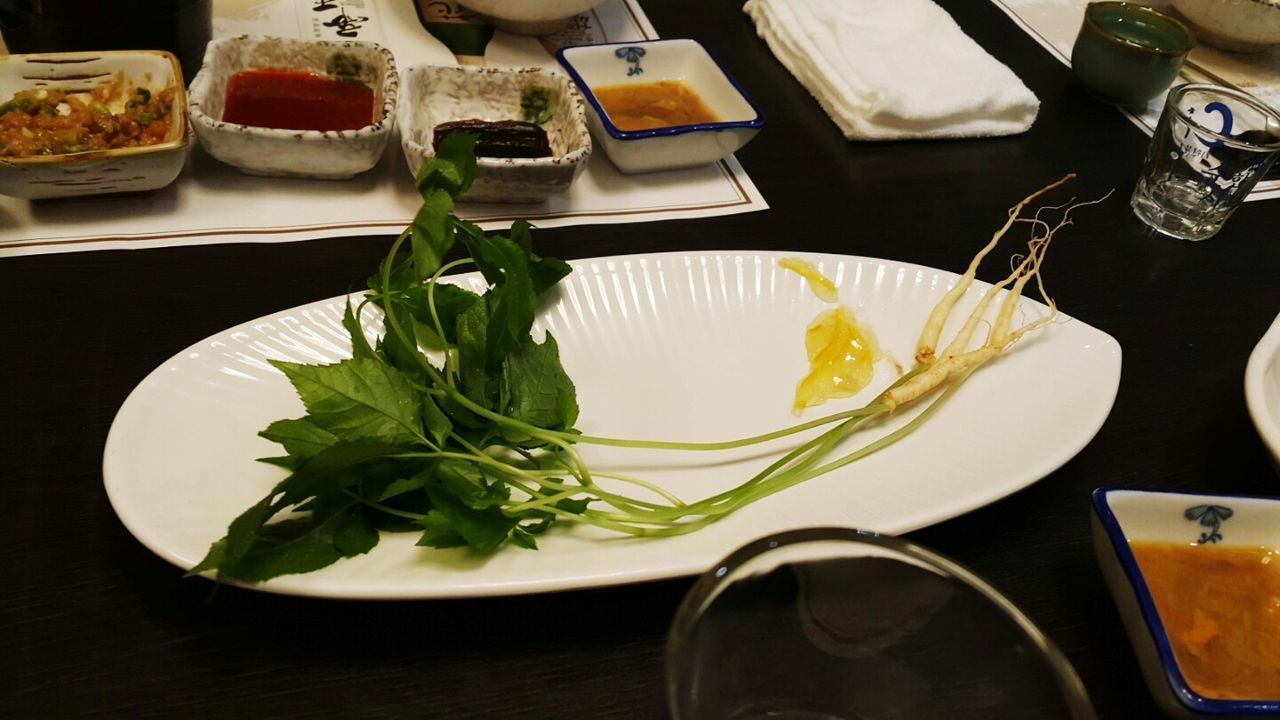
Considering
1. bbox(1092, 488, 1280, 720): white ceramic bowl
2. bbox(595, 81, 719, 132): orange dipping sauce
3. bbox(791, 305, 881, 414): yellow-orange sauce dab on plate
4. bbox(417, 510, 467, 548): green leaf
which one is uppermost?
bbox(417, 510, 467, 548): green leaf

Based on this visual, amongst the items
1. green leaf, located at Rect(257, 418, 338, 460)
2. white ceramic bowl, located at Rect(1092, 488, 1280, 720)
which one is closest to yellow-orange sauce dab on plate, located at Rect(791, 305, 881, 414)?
white ceramic bowl, located at Rect(1092, 488, 1280, 720)

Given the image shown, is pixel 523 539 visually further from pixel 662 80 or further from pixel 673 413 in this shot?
pixel 662 80

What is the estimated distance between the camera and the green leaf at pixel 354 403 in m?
0.76

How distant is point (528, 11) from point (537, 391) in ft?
2.93

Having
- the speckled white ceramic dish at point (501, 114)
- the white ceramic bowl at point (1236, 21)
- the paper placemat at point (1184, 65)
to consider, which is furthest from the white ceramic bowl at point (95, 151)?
the white ceramic bowl at point (1236, 21)

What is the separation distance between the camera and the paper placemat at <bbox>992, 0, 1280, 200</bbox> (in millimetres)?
1793

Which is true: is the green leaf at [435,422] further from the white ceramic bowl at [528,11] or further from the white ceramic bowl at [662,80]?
the white ceramic bowl at [528,11]

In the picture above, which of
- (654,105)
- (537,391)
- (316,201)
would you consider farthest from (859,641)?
(654,105)

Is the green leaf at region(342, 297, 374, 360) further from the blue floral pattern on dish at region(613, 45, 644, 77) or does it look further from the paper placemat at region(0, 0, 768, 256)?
the blue floral pattern on dish at region(613, 45, 644, 77)

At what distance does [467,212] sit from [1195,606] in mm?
949

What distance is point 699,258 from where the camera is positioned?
1.13m

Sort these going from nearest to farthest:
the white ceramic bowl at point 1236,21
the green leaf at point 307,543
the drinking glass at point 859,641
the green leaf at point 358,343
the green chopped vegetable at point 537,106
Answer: the drinking glass at point 859,641
the green leaf at point 307,543
the green leaf at point 358,343
the green chopped vegetable at point 537,106
the white ceramic bowl at point 1236,21

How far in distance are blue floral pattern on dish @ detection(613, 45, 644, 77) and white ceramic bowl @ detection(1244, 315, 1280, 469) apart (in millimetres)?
968

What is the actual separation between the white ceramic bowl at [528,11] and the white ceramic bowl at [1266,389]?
3.61 feet
